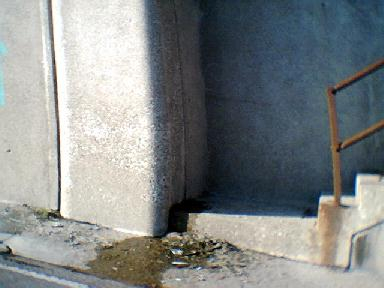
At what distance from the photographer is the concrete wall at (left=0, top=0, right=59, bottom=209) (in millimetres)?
4105

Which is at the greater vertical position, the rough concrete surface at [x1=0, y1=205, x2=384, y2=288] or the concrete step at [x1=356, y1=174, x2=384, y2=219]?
the concrete step at [x1=356, y1=174, x2=384, y2=219]

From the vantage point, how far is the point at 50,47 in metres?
4.04

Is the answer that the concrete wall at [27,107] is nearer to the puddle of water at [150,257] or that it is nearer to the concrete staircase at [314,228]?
the puddle of water at [150,257]

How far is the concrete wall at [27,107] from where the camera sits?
4105mm

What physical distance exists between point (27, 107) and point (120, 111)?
111 cm

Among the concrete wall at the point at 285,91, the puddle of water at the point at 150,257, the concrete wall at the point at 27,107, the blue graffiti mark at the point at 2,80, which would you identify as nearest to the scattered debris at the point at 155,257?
the puddle of water at the point at 150,257

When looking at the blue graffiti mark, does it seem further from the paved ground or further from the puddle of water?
the puddle of water

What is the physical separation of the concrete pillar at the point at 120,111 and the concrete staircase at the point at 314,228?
0.50 meters

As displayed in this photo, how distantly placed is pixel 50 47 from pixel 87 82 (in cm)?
55

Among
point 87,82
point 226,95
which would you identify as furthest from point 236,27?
point 87,82

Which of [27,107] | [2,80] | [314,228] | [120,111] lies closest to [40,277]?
[120,111]

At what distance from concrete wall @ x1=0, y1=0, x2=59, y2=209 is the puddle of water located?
3.54 feet

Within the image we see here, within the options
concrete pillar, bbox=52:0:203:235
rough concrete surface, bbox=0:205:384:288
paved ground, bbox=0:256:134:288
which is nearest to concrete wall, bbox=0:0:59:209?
concrete pillar, bbox=52:0:203:235

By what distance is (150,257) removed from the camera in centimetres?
334
